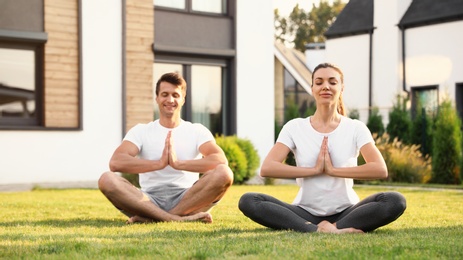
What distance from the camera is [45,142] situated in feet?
58.1

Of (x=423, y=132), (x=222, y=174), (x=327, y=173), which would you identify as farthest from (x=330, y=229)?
(x=423, y=132)

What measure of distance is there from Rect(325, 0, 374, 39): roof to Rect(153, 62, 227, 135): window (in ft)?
44.4

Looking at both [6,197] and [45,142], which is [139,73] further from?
[6,197]

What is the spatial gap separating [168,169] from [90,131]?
32.8 feet

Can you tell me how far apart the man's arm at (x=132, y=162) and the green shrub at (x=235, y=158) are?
990cm

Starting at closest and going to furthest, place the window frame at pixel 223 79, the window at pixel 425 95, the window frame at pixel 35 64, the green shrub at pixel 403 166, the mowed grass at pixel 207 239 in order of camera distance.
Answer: the mowed grass at pixel 207 239
the window frame at pixel 35 64
the window frame at pixel 223 79
the green shrub at pixel 403 166
the window at pixel 425 95

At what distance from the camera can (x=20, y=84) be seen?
1758 cm

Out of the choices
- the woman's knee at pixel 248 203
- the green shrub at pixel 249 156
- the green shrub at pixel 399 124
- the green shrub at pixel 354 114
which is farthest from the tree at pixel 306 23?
the woman's knee at pixel 248 203

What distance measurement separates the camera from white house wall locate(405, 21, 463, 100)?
29.6m

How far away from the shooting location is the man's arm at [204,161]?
837cm

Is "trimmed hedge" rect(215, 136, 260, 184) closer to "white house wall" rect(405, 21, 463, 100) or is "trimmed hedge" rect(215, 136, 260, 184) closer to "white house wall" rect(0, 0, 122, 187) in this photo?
"white house wall" rect(0, 0, 122, 187)

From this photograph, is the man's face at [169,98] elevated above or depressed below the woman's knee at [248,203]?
above

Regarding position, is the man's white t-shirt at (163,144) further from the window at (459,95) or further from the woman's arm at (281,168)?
→ the window at (459,95)

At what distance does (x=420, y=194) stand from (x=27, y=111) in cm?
798
